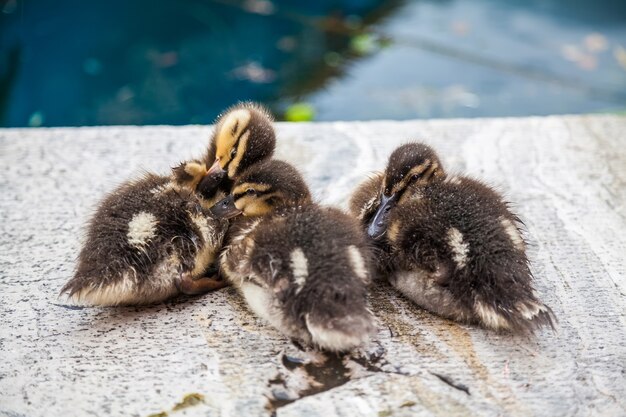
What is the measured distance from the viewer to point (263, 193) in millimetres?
1889

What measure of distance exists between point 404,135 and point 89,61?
2.56 meters

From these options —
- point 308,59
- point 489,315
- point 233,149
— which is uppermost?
point 233,149

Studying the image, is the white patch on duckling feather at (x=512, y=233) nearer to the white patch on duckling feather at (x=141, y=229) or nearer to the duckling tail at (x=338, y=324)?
the duckling tail at (x=338, y=324)

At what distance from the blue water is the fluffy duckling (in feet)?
7.20

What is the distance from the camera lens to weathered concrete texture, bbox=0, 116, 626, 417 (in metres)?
1.62

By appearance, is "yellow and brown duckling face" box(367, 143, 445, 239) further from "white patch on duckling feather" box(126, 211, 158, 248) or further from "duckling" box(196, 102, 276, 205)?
"white patch on duckling feather" box(126, 211, 158, 248)

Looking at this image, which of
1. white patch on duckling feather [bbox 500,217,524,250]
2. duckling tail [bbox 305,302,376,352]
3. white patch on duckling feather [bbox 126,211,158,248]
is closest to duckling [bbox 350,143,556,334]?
white patch on duckling feather [bbox 500,217,524,250]

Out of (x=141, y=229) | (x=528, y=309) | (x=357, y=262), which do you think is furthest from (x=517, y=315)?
(x=141, y=229)

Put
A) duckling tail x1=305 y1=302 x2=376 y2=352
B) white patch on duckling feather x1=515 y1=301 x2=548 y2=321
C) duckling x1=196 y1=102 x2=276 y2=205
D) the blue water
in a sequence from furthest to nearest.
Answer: the blue water, duckling x1=196 y1=102 x2=276 y2=205, white patch on duckling feather x1=515 y1=301 x2=548 y2=321, duckling tail x1=305 y1=302 x2=376 y2=352

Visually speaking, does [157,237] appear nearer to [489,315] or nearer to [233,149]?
[233,149]

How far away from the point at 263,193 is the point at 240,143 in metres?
0.22

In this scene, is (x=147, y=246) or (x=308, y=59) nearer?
(x=147, y=246)

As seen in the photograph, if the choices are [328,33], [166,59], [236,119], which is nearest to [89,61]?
[166,59]

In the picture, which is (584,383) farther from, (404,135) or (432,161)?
(404,135)
